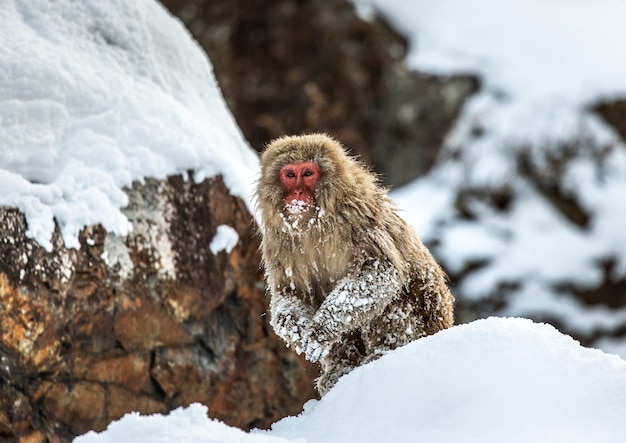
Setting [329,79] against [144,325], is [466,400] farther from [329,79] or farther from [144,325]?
[329,79]

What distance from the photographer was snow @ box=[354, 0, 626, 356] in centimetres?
1051

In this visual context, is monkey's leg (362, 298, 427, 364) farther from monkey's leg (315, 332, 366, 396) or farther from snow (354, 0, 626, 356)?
snow (354, 0, 626, 356)

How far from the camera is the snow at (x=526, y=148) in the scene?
34.5 ft

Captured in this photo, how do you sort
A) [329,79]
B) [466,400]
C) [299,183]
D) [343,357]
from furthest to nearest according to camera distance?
[329,79], [343,357], [299,183], [466,400]

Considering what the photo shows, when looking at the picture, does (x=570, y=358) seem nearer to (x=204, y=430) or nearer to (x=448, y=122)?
(x=204, y=430)

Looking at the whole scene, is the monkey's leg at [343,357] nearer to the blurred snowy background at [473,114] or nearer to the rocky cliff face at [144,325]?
the rocky cliff face at [144,325]

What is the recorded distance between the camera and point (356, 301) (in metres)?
3.61

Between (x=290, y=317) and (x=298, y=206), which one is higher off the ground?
(x=298, y=206)

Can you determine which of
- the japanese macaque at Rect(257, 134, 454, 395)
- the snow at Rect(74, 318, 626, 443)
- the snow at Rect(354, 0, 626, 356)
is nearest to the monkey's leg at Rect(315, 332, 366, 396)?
the japanese macaque at Rect(257, 134, 454, 395)

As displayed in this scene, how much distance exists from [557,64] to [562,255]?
2762mm

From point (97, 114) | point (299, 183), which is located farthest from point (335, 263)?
point (97, 114)

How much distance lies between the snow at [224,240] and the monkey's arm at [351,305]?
1343 millimetres

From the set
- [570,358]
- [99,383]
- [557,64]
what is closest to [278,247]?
[99,383]

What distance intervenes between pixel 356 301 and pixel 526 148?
854cm
